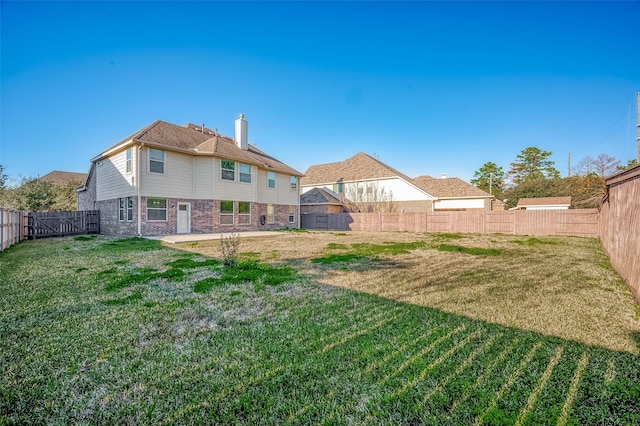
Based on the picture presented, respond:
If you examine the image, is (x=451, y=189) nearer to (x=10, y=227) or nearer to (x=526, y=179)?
(x=526, y=179)

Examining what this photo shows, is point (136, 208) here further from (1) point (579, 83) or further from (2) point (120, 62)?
(1) point (579, 83)

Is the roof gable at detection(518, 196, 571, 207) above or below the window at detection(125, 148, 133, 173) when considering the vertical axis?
below

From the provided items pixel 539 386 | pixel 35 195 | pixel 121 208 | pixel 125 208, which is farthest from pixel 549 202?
pixel 35 195

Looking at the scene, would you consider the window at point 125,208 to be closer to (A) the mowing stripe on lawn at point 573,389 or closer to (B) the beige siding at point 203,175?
(B) the beige siding at point 203,175

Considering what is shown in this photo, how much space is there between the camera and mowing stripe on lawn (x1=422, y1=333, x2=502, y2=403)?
1.97 metres

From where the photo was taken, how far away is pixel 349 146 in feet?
110

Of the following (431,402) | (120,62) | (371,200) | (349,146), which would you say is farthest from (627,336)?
(349,146)

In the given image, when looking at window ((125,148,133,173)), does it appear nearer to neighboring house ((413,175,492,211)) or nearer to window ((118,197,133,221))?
window ((118,197,133,221))

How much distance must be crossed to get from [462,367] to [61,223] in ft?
65.2

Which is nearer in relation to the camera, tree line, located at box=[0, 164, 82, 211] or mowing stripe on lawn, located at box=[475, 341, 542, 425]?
mowing stripe on lawn, located at box=[475, 341, 542, 425]

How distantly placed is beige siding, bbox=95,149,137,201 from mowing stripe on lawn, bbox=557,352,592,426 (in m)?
17.1

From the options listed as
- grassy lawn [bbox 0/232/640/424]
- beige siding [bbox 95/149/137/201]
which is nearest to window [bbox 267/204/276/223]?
beige siding [bbox 95/149/137/201]

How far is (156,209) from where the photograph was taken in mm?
14906

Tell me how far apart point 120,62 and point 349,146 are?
24.7m
